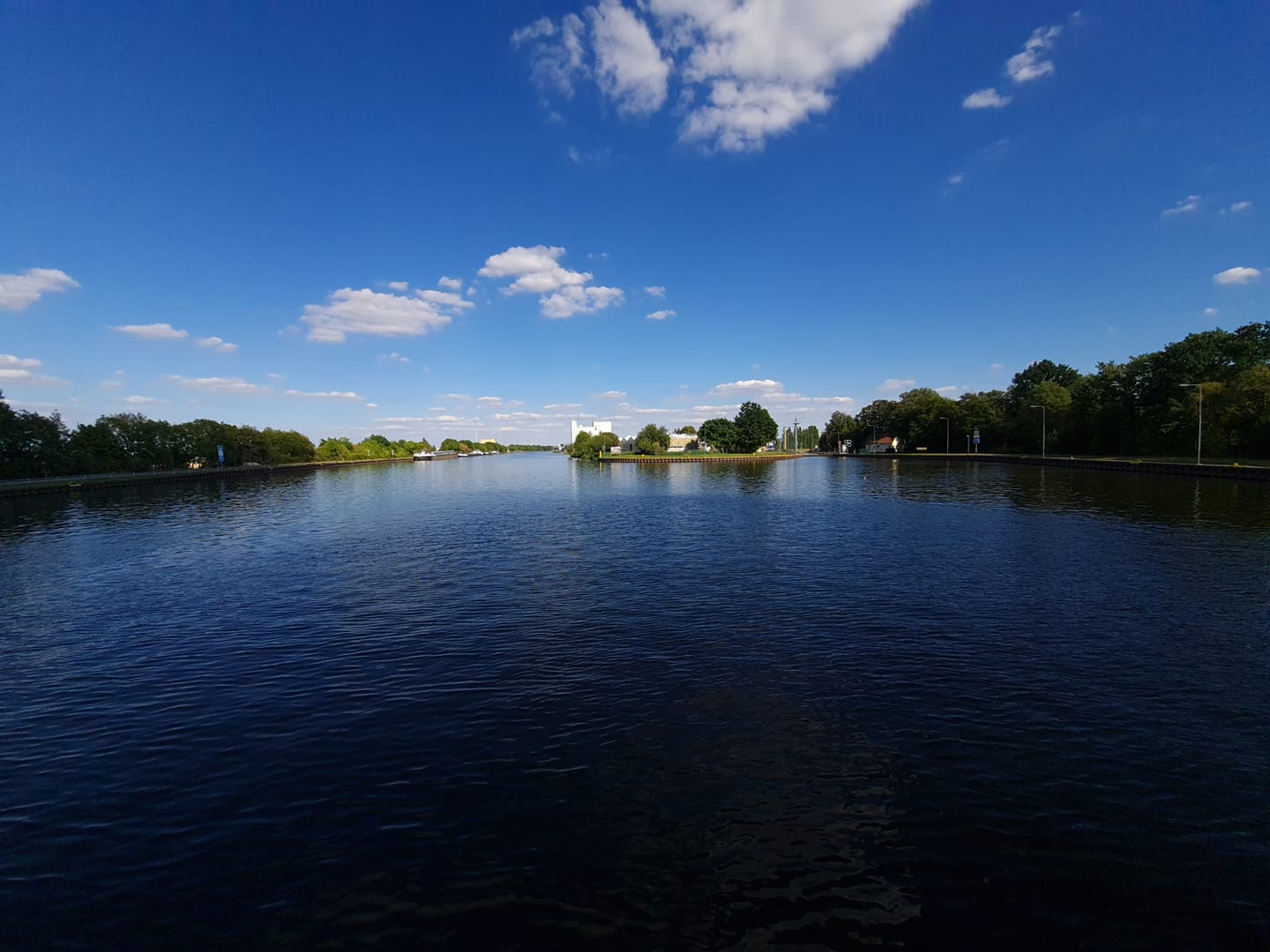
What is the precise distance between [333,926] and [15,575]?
37.0 meters

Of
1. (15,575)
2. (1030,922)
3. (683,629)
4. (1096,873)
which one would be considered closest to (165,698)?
(683,629)

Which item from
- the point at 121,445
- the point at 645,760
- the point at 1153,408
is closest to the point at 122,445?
the point at 121,445

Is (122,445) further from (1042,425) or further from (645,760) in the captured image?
(1042,425)

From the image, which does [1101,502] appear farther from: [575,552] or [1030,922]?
[1030,922]

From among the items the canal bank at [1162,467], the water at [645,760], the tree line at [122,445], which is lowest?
the water at [645,760]

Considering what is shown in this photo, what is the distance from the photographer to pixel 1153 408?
352ft

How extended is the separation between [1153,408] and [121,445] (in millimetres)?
209685

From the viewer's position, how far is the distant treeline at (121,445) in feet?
303

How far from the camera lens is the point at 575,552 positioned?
33625 mm

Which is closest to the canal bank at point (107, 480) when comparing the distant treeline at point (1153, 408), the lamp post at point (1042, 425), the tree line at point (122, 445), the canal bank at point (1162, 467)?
the tree line at point (122, 445)

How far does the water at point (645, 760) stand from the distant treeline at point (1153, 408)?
87315 millimetres

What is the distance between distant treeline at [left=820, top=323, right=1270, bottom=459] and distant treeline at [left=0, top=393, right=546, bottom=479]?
181m

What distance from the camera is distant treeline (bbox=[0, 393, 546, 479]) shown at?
303 ft

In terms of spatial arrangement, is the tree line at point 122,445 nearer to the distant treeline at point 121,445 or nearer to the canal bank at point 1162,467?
the distant treeline at point 121,445
